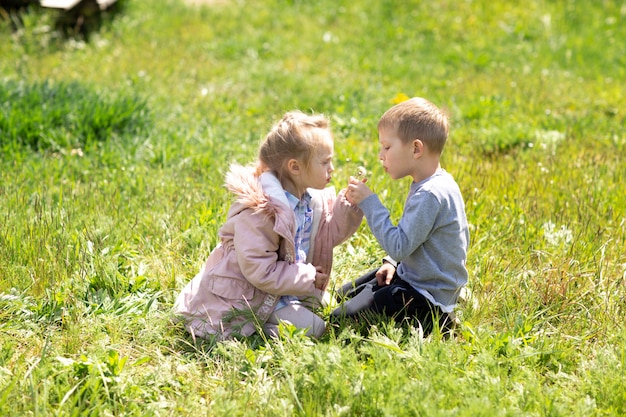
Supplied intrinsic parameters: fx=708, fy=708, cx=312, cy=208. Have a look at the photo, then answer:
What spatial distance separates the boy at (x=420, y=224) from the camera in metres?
3.39

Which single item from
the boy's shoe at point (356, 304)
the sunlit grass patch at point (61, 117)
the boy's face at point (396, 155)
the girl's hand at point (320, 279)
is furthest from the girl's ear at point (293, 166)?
the sunlit grass patch at point (61, 117)

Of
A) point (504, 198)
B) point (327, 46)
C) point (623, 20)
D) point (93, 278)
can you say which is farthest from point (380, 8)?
point (93, 278)

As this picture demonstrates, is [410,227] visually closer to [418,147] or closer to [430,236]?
[430,236]

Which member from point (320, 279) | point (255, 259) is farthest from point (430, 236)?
point (255, 259)

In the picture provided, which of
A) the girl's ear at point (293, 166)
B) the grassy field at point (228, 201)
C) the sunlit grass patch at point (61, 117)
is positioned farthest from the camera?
the sunlit grass patch at point (61, 117)

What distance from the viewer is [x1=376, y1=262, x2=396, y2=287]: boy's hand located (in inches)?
150

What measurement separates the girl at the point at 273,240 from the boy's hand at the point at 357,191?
0.13 metres

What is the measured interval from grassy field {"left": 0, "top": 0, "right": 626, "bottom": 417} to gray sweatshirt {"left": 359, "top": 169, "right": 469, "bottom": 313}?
21 centimetres

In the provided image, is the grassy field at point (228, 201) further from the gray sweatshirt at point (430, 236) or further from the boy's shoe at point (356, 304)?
the gray sweatshirt at point (430, 236)

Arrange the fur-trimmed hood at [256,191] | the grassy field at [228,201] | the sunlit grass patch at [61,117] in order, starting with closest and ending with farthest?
1. the grassy field at [228,201]
2. the fur-trimmed hood at [256,191]
3. the sunlit grass patch at [61,117]

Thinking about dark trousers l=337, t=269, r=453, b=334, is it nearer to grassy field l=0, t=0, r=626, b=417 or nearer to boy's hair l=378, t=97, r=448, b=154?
grassy field l=0, t=0, r=626, b=417

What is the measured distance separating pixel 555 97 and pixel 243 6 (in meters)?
5.41

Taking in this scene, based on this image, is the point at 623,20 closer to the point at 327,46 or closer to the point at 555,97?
the point at 555,97

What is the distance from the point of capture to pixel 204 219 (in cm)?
448
